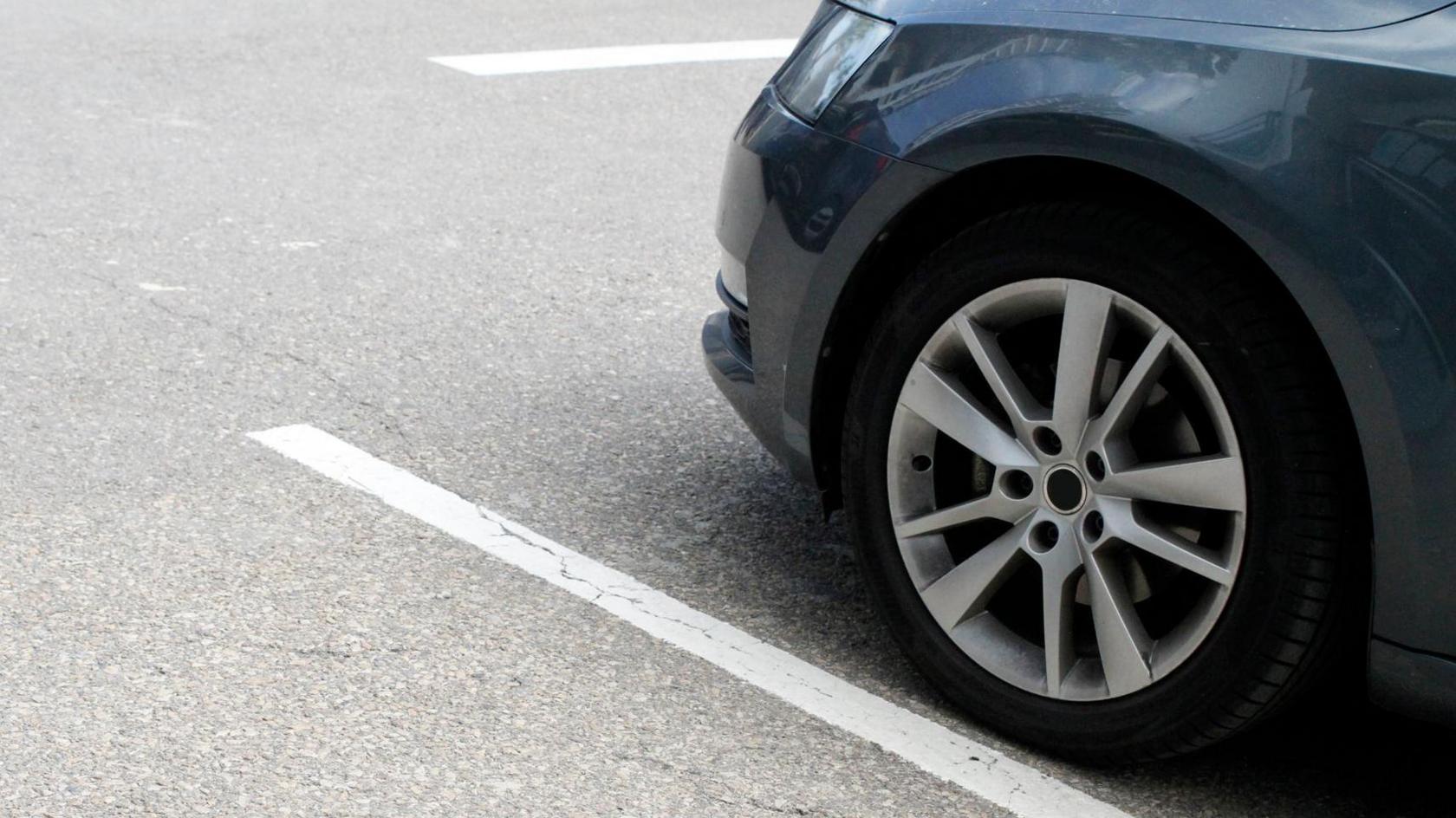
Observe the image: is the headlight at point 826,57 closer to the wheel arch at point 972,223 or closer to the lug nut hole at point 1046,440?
the wheel arch at point 972,223

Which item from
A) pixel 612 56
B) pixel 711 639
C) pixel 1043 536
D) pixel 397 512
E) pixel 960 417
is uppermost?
pixel 960 417

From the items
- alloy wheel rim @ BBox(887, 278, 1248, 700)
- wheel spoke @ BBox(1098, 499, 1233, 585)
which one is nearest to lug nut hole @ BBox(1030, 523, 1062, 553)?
alloy wheel rim @ BBox(887, 278, 1248, 700)

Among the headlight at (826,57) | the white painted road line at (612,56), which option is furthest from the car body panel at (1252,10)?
the white painted road line at (612,56)

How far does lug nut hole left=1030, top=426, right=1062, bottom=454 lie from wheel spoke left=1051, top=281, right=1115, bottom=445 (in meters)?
0.03

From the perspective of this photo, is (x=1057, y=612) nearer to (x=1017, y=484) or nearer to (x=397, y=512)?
(x=1017, y=484)

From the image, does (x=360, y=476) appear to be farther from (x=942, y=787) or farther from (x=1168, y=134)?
(x=1168, y=134)

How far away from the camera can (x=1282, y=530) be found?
8.45 ft

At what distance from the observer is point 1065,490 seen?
2.84 metres

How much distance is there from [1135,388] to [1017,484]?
29cm

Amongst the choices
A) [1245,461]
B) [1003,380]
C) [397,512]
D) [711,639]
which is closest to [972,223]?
[1003,380]

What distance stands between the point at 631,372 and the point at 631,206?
1635mm

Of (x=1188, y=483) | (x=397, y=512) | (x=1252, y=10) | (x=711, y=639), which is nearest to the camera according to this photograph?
(x=1252, y=10)

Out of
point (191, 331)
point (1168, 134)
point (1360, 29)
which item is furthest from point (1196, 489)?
point (191, 331)

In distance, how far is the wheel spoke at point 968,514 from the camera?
290 centimetres
